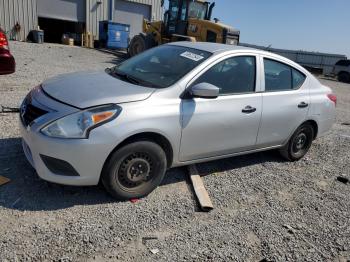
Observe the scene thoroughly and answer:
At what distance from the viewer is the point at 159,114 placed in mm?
3398

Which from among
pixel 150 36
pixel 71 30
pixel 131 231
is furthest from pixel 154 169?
pixel 71 30

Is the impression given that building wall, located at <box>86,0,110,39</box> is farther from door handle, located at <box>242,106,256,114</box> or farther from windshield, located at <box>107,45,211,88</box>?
door handle, located at <box>242,106,256,114</box>

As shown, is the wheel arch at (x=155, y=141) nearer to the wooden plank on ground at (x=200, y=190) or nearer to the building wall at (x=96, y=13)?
the wooden plank on ground at (x=200, y=190)

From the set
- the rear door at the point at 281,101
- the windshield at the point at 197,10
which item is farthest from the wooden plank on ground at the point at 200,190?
the windshield at the point at 197,10

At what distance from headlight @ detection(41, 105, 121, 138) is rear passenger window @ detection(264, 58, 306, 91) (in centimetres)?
244

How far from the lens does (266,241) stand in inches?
127

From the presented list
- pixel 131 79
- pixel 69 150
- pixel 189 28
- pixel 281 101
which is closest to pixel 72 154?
pixel 69 150

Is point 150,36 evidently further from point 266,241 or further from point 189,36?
point 266,241

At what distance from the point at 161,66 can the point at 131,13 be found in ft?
76.1

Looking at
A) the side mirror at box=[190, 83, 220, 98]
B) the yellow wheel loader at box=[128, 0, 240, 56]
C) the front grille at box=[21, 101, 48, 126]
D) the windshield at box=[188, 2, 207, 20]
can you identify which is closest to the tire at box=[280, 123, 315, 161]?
the side mirror at box=[190, 83, 220, 98]

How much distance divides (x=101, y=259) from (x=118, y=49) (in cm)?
2230

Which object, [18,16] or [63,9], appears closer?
[18,16]

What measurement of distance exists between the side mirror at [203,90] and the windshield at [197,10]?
12.7 metres

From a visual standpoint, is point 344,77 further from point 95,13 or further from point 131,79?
point 131,79
